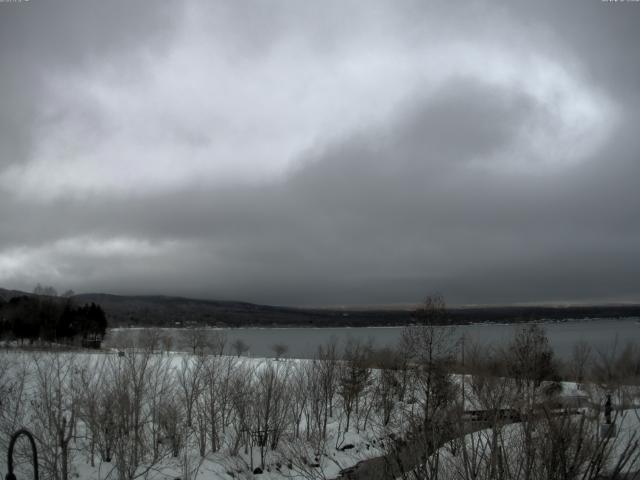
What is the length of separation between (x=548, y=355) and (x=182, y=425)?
31.9 metres

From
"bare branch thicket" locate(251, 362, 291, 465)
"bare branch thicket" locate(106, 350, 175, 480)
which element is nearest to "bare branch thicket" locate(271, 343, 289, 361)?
"bare branch thicket" locate(251, 362, 291, 465)

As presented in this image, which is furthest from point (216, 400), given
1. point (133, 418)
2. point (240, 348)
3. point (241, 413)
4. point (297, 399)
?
point (240, 348)

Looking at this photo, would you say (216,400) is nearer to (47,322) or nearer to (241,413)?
(241,413)

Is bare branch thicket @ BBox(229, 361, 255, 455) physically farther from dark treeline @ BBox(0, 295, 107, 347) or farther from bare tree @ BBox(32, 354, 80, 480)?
dark treeline @ BBox(0, 295, 107, 347)

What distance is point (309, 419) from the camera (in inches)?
1455

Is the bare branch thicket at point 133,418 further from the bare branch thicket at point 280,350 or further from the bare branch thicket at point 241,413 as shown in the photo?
the bare branch thicket at point 280,350

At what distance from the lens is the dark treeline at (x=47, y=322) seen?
86.2 metres

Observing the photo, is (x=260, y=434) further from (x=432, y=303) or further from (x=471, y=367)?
(x=471, y=367)

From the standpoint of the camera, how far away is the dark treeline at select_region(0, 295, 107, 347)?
86250mm

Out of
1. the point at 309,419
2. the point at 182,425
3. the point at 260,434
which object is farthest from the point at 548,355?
the point at 182,425

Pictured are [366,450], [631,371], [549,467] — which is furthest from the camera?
[631,371]

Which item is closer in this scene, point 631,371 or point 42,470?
point 42,470

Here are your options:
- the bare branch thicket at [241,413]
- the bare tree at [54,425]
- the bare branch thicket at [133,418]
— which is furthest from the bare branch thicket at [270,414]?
the bare tree at [54,425]

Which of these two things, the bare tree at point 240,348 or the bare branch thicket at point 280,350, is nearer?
the bare branch thicket at point 280,350
